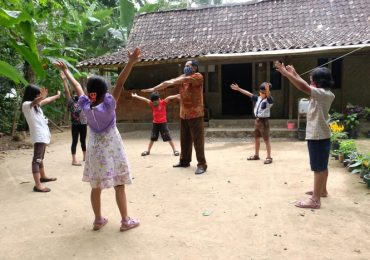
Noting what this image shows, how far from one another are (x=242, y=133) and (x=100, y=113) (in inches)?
287

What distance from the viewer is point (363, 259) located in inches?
102

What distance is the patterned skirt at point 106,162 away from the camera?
3037 millimetres

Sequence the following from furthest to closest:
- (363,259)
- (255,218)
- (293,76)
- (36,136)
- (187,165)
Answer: (187,165) < (36,136) < (255,218) < (293,76) < (363,259)

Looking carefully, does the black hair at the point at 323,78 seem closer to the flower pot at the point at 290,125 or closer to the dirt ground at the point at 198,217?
the dirt ground at the point at 198,217

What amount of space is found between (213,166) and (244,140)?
3469mm

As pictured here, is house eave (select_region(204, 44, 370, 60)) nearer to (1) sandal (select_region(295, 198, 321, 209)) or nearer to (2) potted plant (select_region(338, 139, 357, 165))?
(2) potted plant (select_region(338, 139, 357, 165))

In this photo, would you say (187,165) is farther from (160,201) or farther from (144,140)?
(144,140)

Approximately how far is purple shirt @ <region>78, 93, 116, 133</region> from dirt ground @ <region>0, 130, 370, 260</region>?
103cm

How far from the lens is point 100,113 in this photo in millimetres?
2959

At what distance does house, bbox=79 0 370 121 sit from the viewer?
10062mm

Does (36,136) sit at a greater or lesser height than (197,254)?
greater

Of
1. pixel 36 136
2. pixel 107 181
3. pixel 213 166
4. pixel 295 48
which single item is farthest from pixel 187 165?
pixel 295 48

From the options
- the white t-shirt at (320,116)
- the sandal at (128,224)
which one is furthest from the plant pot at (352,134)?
the sandal at (128,224)

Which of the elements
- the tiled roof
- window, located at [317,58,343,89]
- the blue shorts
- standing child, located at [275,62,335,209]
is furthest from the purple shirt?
window, located at [317,58,343,89]
